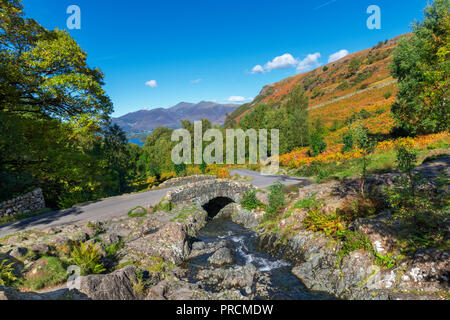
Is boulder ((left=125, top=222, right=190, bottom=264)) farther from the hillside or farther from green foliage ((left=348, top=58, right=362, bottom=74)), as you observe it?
green foliage ((left=348, top=58, right=362, bottom=74))

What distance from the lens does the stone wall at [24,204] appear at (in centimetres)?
1382

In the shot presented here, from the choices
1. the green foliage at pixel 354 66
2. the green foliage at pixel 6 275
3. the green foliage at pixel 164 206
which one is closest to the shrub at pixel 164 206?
the green foliage at pixel 164 206

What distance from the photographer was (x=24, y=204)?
48.6 ft

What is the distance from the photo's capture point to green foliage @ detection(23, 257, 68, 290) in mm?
7089

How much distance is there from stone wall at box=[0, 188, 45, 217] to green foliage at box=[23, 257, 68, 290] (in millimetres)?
9276

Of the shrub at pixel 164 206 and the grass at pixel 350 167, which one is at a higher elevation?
the grass at pixel 350 167

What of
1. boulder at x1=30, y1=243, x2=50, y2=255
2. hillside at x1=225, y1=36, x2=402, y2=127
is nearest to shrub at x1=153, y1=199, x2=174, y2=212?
boulder at x1=30, y1=243, x2=50, y2=255

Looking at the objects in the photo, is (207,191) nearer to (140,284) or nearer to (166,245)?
(166,245)

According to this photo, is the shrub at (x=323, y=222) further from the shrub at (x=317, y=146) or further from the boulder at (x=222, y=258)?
the shrub at (x=317, y=146)

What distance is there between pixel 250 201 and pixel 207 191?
4183mm

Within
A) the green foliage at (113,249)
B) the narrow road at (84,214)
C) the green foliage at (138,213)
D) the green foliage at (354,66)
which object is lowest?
the green foliage at (113,249)

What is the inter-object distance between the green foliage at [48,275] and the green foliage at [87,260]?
0.49 meters

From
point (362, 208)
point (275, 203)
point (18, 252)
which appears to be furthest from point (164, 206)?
point (362, 208)

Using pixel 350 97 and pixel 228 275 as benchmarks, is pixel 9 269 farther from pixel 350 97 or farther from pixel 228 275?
pixel 350 97
